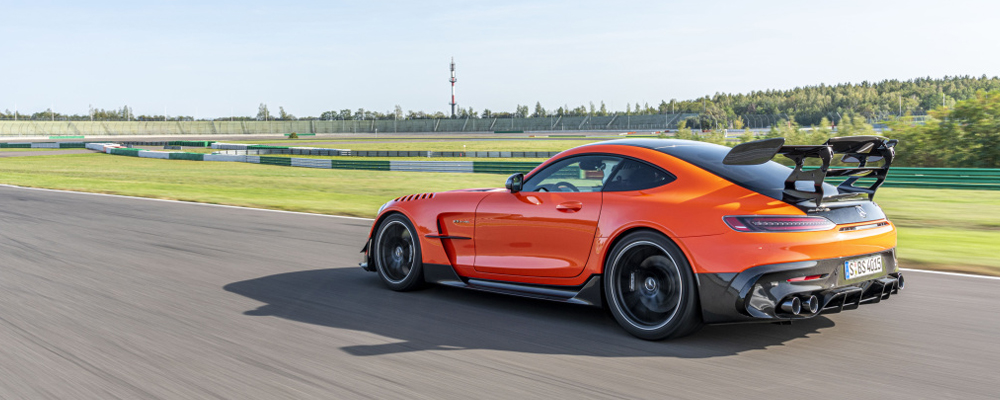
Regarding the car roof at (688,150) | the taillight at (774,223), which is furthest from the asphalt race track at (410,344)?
the car roof at (688,150)

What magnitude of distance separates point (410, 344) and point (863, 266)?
269cm

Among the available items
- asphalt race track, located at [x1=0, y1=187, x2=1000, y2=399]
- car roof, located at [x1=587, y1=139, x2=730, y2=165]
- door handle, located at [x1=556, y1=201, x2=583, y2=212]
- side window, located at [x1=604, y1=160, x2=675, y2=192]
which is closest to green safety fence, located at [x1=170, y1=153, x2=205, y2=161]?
asphalt race track, located at [x1=0, y1=187, x2=1000, y2=399]

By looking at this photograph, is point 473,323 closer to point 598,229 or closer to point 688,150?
point 598,229

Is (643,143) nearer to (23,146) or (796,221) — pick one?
(796,221)

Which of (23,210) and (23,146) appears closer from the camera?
(23,210)

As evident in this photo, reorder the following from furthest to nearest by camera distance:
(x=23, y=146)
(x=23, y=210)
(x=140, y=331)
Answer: (x=23, y=146), (x=23, y=210), (x=140, y=331)

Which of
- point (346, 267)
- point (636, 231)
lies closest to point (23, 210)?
point (346, 267)

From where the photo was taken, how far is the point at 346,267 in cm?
754

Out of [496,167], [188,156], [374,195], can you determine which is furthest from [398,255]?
[188,156]

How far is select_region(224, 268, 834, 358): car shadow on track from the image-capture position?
178 inches

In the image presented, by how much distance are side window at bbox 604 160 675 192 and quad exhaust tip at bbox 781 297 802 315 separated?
1002 mm

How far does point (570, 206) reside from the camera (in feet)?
16.7

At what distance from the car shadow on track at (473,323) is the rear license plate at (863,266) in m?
0.54

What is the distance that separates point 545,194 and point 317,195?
43.4ft
